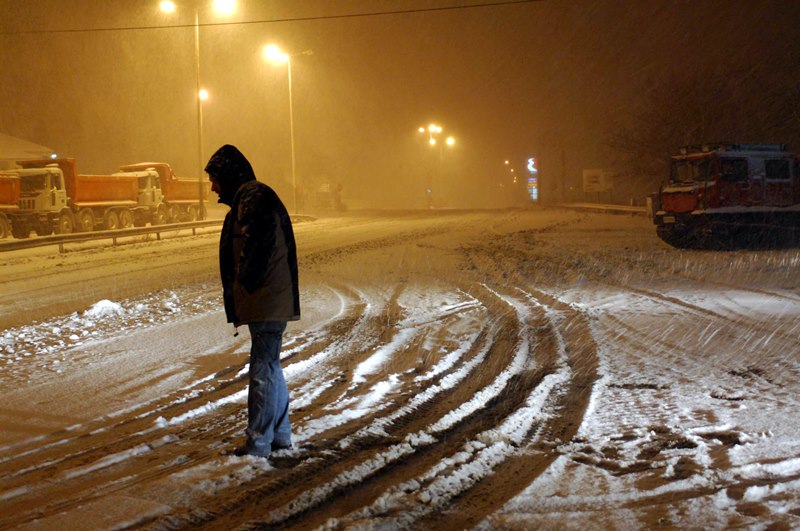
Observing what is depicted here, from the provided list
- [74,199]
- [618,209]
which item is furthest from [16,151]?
[618,209]

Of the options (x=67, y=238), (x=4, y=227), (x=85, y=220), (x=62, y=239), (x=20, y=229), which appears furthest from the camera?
(x=85, y=220)

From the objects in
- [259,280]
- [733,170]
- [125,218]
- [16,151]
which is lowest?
[259,280]

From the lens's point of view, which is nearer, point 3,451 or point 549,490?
point 549,490

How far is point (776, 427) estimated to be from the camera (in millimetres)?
5066

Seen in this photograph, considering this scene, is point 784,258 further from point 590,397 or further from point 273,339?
point 273,339

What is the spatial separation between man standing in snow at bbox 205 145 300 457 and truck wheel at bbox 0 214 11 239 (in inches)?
Result: 963

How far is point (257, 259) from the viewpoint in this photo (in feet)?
14.8

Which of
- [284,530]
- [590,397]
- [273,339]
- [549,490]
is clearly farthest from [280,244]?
[590,397]

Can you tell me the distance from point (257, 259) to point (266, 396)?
33.9 inches

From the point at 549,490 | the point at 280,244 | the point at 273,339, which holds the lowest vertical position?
the point at 549,490

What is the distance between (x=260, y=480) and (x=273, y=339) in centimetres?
85

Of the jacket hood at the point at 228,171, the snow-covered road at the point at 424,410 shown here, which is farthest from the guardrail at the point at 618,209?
the jacket hood at the point at 228,171

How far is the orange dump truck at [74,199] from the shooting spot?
2739 cm

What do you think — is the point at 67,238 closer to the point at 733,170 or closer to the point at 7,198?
the point at 7,198
